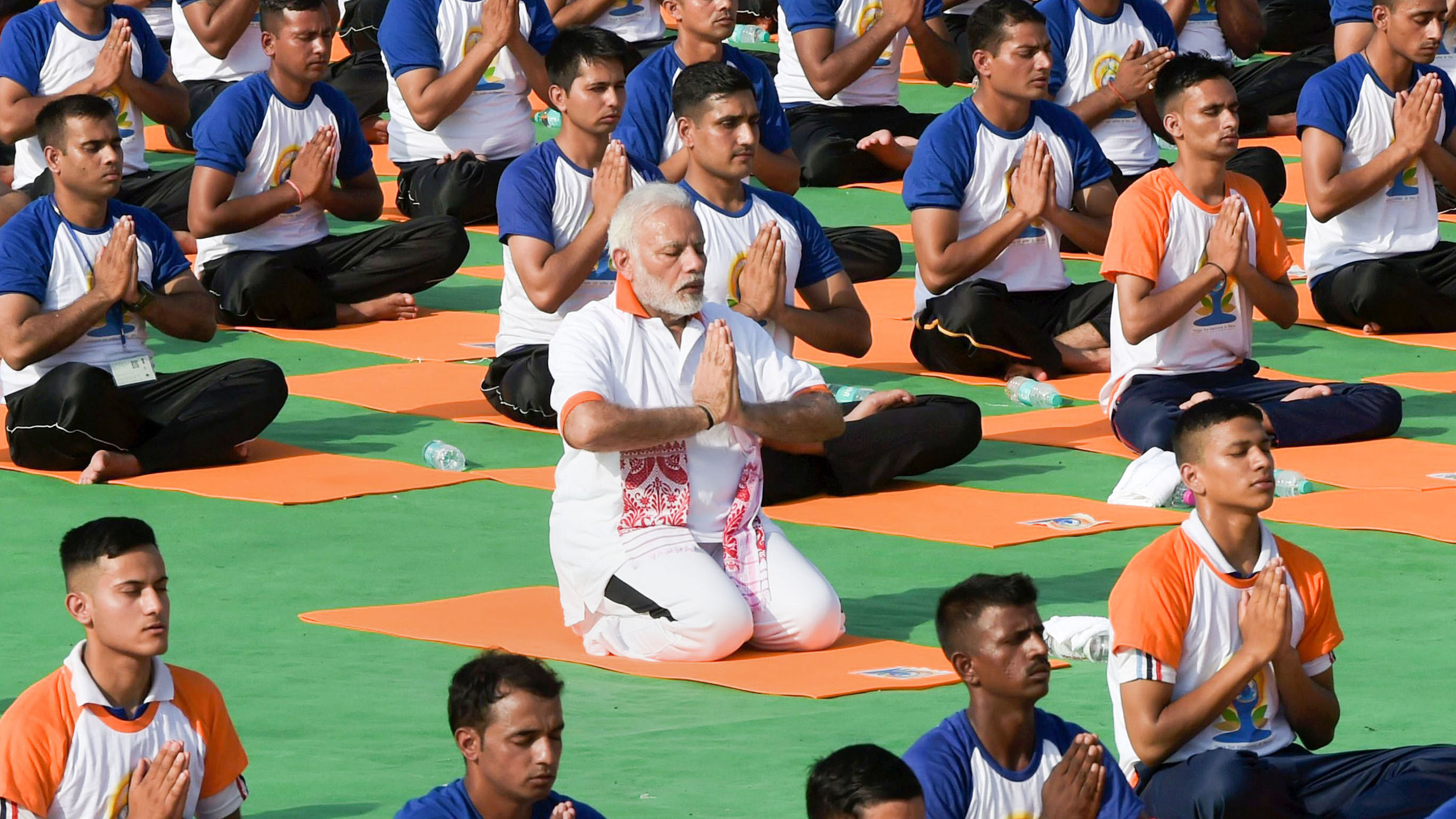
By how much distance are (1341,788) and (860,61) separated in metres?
6.98

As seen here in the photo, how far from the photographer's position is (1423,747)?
4.62 meters

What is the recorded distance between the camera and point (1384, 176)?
29.8 feet

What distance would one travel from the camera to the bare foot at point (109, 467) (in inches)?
294

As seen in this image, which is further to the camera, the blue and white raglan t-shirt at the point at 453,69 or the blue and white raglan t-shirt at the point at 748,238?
the blue and white raglan t-shirt at the point at 453,69

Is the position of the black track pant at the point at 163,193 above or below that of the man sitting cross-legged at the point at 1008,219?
above

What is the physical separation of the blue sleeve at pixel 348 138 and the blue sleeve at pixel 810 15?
236 centimetres

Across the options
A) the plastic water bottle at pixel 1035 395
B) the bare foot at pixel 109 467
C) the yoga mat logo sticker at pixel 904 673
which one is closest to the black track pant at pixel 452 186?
the plastic water bottle at pixel 1035 395

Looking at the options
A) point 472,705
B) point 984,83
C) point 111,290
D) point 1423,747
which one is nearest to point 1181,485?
point 984,83

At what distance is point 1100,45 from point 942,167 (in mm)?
2206

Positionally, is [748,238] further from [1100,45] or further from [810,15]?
[810,15]

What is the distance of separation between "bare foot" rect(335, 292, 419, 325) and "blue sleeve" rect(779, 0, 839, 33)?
91.4 inches

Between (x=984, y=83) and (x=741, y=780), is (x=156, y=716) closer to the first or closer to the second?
(x=741, y=780)

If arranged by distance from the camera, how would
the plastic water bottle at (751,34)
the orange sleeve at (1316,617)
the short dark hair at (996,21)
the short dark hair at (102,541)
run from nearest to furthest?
1. the short dark hair at (102,541)
2. the orange sleeve at (1316,617)
3. the short dark hair at (996,21)
4. the plastic water bottle at (751,34)

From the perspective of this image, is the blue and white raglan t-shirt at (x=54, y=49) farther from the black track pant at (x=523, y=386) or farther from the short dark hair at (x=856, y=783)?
the short dark hair at (x=856, y=783)
